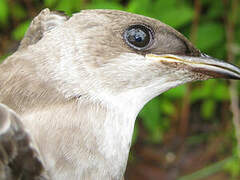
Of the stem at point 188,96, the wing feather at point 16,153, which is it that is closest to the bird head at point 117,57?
the wing feather at point 16,153

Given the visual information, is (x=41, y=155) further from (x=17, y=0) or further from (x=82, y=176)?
(x=17, y=0)

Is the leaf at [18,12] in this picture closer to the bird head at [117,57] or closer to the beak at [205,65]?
the bird head at [117,57]

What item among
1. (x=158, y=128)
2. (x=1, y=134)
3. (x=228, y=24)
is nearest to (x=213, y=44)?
(x=228, y=24)

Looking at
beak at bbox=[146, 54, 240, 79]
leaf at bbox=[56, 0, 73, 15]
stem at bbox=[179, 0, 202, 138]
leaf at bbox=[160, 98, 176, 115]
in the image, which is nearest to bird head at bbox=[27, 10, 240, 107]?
beak at bbox=[146, 54, 240, 79]

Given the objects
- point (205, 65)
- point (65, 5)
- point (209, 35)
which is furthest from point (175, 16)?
point (205, 65)

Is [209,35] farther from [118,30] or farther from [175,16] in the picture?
[118,30]

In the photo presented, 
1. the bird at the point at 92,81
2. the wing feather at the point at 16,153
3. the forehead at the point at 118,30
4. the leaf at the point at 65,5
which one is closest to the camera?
the wing feather at the point at 16,153

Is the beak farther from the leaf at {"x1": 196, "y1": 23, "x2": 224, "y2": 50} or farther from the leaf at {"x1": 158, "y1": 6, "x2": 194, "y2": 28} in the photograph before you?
the leaf at {"x1": 196, "y1": 23, "x2": 224, "y2": 50}
